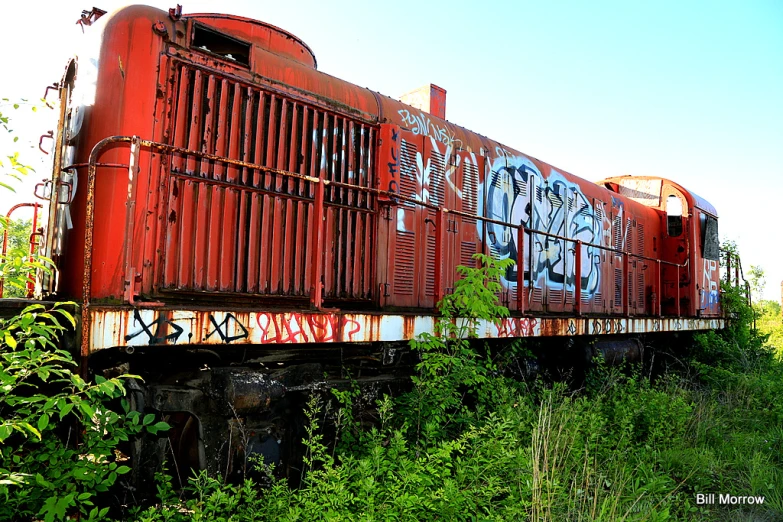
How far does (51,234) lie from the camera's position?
13.3 feet

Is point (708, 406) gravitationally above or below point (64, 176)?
below

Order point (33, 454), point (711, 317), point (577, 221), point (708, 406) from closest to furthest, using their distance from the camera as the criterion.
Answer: point (33, 454)
point (708, 406)
point (577, 221)
point (711, 317)

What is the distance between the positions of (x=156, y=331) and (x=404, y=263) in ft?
8.94

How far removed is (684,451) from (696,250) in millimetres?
6194

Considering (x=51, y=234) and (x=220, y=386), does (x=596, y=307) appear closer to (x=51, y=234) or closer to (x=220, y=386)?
(x=220, y=386)

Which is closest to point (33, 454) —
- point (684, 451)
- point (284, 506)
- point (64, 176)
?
point (284, 506)

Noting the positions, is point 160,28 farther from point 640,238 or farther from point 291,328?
point 640,238

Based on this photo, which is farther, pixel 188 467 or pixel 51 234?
pixel 51 234

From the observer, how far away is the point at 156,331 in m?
2.98

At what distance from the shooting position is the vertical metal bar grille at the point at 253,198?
12.5 feet

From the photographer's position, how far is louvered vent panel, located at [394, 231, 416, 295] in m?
5.22

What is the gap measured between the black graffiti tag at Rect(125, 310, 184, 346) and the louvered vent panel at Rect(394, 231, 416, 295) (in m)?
2.45

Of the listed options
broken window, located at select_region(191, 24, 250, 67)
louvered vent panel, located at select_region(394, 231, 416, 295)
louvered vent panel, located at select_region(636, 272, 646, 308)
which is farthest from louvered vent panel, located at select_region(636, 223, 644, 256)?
broken window, located at select_region(191, 24, 250, 67)

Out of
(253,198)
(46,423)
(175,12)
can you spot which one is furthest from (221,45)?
(46,423)
